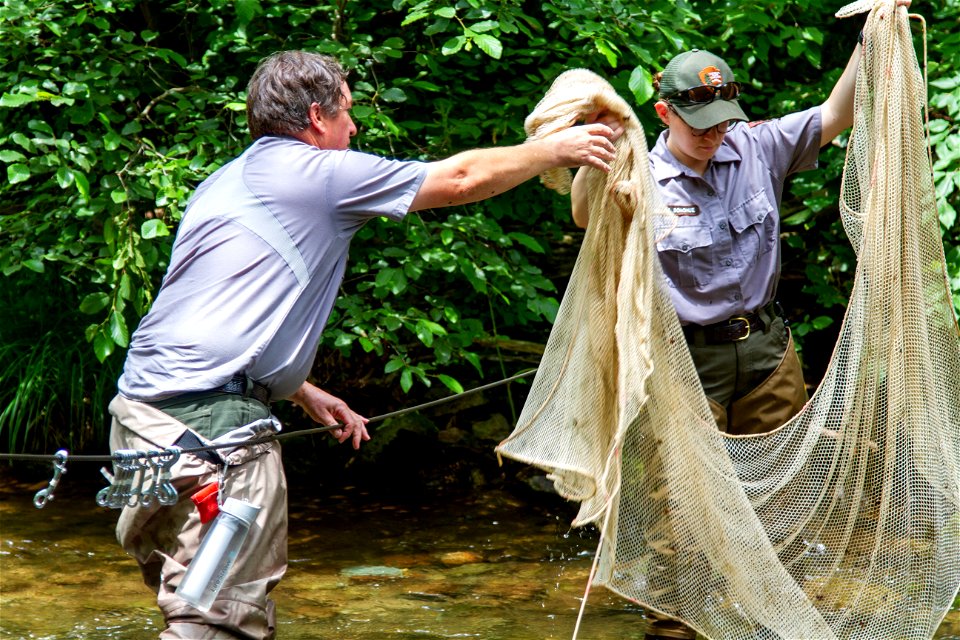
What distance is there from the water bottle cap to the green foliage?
6.06ft

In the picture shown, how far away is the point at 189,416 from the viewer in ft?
9.51

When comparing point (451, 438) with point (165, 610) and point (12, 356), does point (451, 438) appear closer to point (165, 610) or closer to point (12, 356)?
point (12, 356)

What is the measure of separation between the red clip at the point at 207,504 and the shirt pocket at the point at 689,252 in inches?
59.0

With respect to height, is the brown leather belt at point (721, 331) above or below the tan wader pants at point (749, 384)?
above

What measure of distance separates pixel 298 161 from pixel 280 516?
0.90 m

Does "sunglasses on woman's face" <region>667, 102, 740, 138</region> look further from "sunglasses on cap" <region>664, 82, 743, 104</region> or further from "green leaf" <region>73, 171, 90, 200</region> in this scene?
"green leaf" <region>73, 171, 90, 200</region>

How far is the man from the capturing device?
2.86 m

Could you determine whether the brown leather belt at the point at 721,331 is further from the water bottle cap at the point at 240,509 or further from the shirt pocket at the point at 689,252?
the water bottle cap at the point at 240,509

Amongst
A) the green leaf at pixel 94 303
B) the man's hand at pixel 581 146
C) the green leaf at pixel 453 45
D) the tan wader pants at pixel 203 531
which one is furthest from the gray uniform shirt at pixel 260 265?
the green leaf at pixel 94 303

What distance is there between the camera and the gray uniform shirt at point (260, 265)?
2.86m

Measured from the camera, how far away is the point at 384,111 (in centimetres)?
520

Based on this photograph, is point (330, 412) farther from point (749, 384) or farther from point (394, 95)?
point (394, 95)

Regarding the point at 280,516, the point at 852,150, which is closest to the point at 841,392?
the point at 852,150

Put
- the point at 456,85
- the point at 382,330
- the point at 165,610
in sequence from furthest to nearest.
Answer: the point at 456,85 < the point at 382,330 < the point at 165,610
